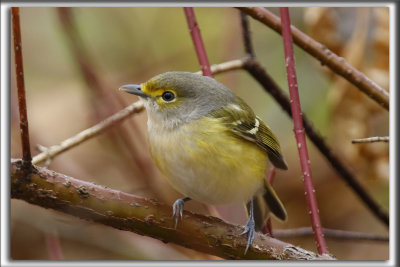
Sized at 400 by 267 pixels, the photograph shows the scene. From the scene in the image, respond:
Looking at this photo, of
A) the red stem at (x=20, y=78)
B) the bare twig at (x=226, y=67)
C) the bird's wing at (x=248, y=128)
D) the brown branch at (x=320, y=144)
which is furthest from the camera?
the brown branch at (x=320, y=144)

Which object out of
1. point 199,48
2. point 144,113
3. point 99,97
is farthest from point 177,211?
point 144,113

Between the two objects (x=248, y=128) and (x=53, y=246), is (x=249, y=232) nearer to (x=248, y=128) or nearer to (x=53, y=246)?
(x=248, y=128)

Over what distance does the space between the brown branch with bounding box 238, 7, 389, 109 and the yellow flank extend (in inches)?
13.6

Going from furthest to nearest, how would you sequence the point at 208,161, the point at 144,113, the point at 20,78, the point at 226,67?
the point at 144,113, the point at 226,67, the point at 208,161, the point at 20,78

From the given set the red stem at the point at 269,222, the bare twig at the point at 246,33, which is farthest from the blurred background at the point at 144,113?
the red stem at the point at 269,222

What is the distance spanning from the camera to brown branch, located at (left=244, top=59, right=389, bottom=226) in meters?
1.69

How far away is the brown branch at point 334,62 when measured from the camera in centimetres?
151

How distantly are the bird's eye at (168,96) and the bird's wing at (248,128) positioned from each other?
0.12m

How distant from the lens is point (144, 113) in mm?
2049

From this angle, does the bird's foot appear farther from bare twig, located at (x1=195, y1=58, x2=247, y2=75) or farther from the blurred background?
bare twig, located at (x1=195, y1=58, x2=247, y2=75)

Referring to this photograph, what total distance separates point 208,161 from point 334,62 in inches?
19.9

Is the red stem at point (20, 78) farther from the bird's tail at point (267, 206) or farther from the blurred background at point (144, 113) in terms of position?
the bird's tail at point (267, 206)
